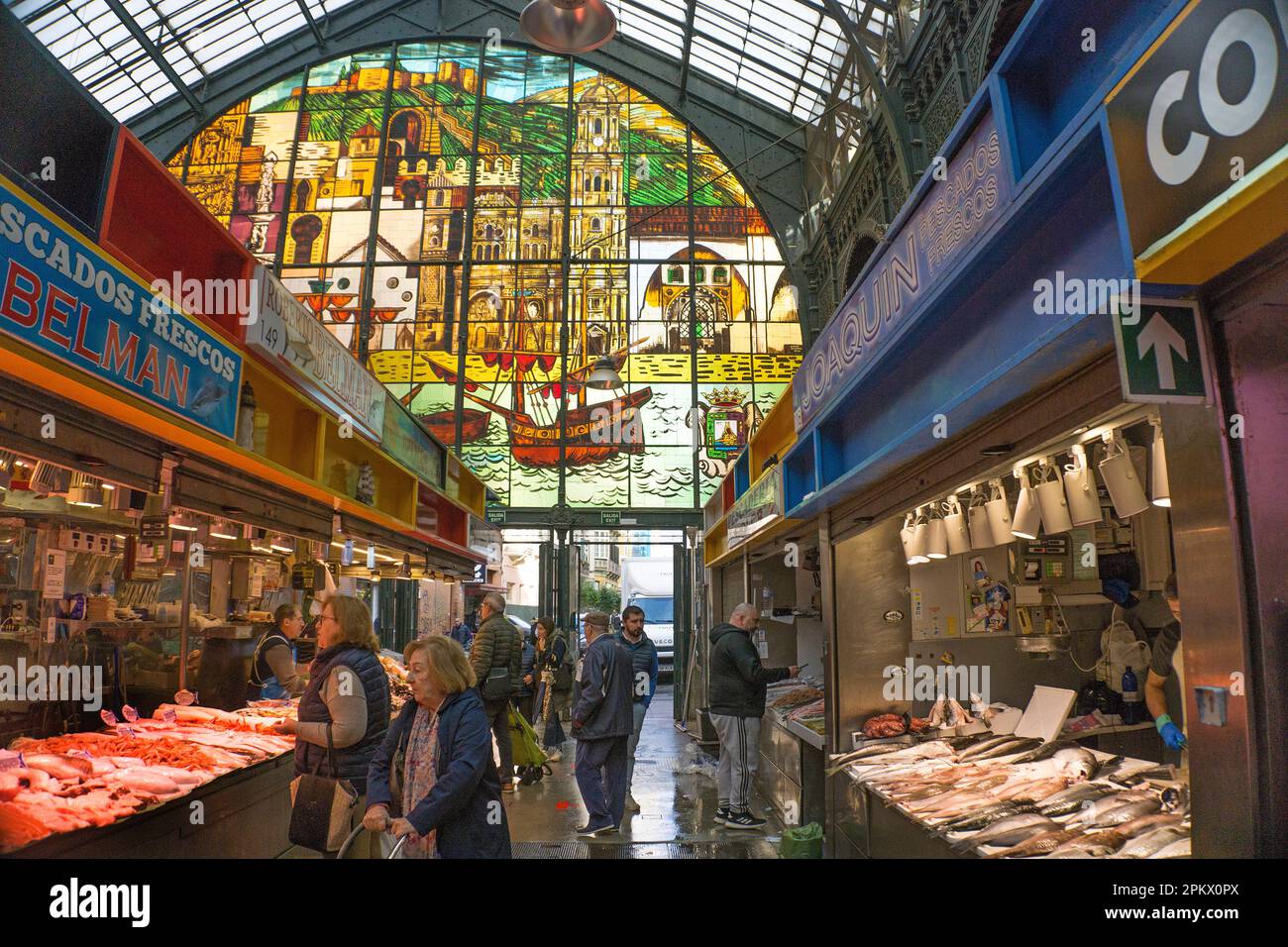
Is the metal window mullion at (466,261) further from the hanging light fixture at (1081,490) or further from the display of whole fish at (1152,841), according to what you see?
the display of whole fish at (1152,841)

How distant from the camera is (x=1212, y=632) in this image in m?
1.99

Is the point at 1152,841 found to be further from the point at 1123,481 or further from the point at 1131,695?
the point at 1131,695

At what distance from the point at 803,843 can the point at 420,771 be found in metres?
2.67

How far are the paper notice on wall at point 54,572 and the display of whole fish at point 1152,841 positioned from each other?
625 cm

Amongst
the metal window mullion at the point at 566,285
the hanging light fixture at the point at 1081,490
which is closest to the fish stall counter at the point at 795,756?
the hanging light fixture at the point at 1081,490

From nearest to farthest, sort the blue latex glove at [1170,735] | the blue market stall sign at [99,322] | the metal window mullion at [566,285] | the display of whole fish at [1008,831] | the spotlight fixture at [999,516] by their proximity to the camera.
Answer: the blue market stall sign at [99,322], the display of whole fish at [1008,831], the blue latex glove at [1170,735], the spotlight fixture at [999,516], the metal window mullion at [566,285]

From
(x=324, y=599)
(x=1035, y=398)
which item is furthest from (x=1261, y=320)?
(x=324, y=599)

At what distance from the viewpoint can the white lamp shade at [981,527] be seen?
15.3 feet

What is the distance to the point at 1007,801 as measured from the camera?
382 cm

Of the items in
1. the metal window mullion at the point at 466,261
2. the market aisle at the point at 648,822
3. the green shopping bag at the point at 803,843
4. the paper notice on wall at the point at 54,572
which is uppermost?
the metal window mullion at the point at 466,261

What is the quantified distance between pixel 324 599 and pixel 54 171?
2116 millimetres
